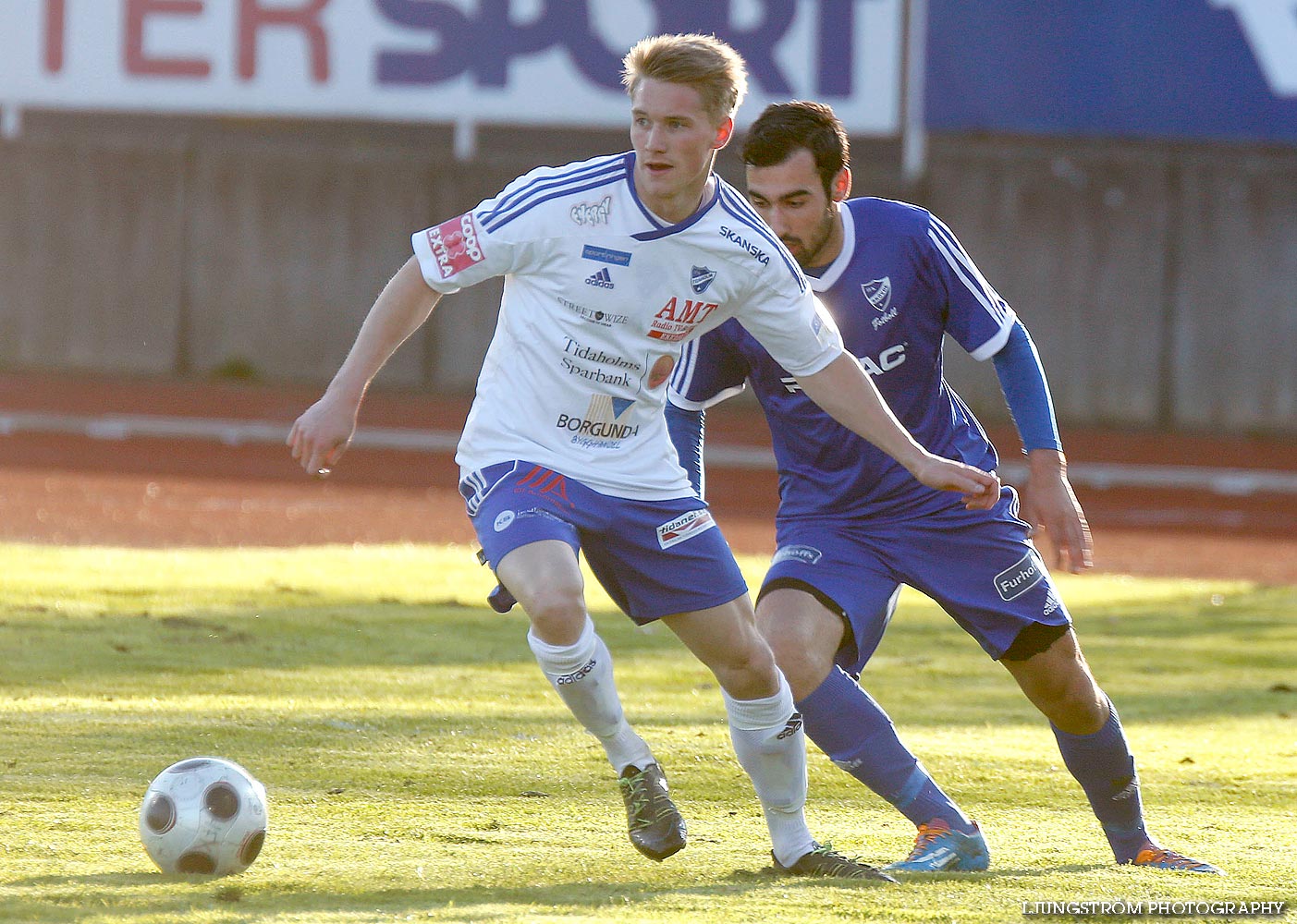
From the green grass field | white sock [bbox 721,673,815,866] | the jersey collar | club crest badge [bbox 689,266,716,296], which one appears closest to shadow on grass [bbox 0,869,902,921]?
the green grass field

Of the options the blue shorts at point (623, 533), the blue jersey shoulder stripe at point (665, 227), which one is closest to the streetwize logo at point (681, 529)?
the blue shorts at point (623, 533)

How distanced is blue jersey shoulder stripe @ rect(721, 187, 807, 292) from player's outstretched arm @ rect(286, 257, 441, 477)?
739 millimetres

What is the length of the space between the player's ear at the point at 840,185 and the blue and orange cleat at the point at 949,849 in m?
1.69

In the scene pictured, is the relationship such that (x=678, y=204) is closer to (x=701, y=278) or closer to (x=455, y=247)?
(x=701, y=278)

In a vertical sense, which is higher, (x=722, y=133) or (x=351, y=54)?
(x=722, y=133)

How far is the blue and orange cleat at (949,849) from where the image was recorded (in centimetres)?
466

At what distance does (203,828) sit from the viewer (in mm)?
4074

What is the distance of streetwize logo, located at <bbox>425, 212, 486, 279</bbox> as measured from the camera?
4062 mm

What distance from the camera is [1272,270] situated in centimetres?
1955

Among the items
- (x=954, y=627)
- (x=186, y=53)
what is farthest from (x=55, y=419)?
(x=954, y=627)

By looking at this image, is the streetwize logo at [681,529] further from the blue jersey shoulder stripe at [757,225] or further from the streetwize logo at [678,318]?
the blue jersey shoulder stripe at [757,225]

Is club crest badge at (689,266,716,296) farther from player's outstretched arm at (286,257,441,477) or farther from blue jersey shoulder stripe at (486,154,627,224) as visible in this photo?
player's outstretched arm at (286,257,441,477)

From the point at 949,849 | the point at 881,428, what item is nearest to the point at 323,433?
the point at 881,428

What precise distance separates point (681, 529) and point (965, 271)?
120cm
